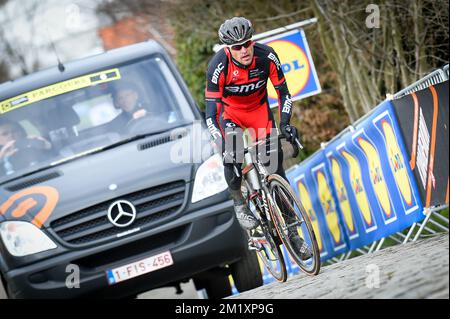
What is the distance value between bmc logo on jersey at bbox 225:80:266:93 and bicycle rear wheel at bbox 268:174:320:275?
2.75 ft

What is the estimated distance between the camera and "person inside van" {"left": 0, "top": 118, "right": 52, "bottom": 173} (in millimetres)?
8812

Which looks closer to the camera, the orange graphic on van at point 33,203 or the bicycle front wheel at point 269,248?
the orange graphic on van at point 33,203

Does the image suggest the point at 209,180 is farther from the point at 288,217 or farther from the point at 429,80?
the point at 429,80

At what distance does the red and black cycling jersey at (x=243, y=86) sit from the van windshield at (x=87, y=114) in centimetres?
64

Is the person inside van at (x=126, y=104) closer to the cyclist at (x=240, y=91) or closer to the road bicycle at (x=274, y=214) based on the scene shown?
the cyclist at (x=240, y=91)

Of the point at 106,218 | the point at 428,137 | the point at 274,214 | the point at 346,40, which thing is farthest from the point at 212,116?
the point at 346,40

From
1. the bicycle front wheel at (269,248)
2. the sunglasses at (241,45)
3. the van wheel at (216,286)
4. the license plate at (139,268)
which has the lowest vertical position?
the van wheel at (216,286)

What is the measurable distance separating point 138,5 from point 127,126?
28.7 ft

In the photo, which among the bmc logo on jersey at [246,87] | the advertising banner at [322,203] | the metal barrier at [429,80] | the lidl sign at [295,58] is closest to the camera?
the bmc logo on jersey at [246,87]

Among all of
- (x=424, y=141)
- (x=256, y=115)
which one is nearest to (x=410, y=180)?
(x=424, y=141)

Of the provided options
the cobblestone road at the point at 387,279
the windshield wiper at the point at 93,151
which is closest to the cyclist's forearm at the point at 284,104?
the windshield wiper at the point at 93,151

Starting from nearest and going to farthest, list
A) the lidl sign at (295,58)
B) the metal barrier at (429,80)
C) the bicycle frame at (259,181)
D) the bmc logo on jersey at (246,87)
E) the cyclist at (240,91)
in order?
1. the cyclist at (240,91)
2. the bicycle frame at (259,181)
3. the bmc logo on jersey at (246,87)
4. the metal barrier at (429,80)
5. the lidl sign at (295,58)

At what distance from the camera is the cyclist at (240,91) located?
7.80m
